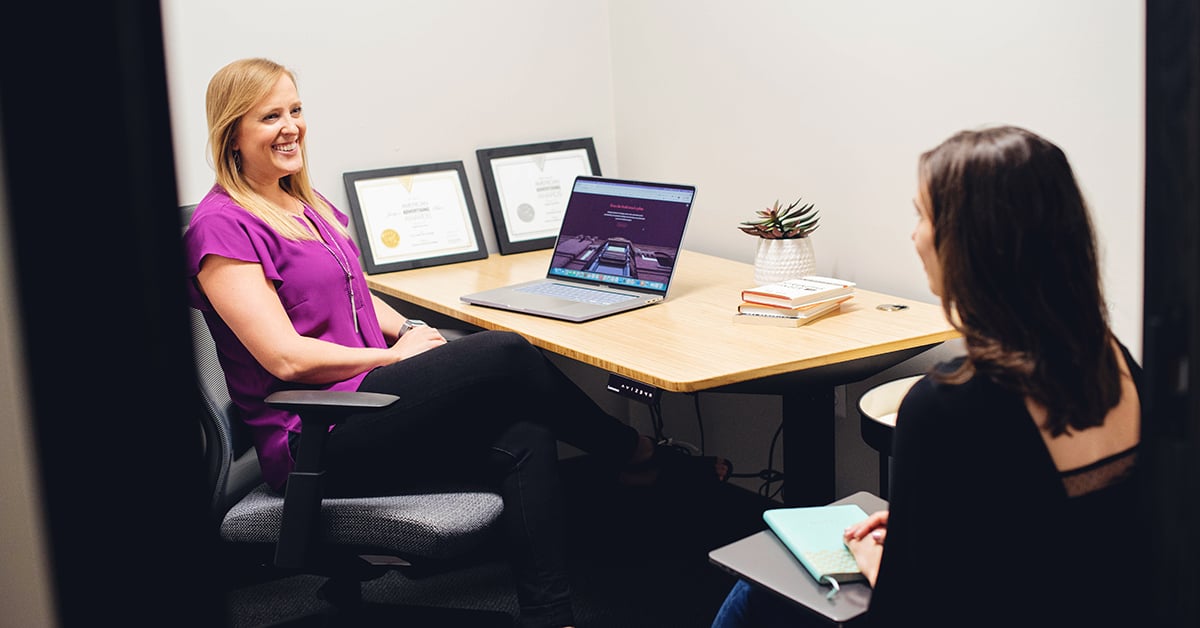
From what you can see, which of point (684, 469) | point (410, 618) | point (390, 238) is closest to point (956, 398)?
point (410, 618)

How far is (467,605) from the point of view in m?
2.53

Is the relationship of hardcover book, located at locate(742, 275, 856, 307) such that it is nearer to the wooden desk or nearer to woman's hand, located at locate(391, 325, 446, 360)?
the wooden desk

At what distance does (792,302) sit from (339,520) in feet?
2.94

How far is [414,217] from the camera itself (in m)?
2.93

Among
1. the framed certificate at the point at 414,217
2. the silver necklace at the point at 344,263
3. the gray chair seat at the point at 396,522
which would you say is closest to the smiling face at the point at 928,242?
the gray chair seat at the point at 396,522

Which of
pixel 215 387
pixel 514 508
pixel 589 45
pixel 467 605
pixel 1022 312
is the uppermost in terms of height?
pixel 589 45

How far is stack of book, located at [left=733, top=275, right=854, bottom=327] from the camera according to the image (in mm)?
2152

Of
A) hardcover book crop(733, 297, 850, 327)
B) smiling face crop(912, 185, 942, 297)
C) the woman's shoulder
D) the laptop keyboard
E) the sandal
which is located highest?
smiling face crop(912, 185, 942, 297)

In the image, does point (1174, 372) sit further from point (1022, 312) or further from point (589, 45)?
point (589, 45)

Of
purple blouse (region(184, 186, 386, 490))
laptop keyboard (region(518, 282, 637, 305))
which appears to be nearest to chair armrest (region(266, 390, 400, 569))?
purple blouse (region(184, 186, 386, 490))

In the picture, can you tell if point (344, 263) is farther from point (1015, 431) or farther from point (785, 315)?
point (1015, 431)

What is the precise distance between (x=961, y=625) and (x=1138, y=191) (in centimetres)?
109

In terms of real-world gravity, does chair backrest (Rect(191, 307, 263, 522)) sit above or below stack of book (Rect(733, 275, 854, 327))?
below

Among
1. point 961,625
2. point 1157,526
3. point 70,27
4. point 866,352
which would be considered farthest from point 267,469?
point 1157,526
